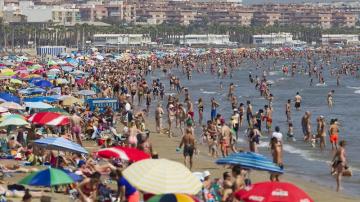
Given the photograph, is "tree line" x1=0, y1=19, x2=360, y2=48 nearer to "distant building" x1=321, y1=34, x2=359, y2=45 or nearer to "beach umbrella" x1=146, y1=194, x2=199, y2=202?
"distant building" x1=321, y1=34, x2=359, y2=45

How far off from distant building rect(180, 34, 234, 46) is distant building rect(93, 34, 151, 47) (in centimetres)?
1376

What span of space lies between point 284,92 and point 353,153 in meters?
30.1

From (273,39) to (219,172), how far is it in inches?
5703

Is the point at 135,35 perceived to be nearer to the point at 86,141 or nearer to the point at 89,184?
the point at 86,141

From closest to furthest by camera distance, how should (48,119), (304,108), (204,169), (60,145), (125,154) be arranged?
(125,154)
(60,145)
(204,169)
(48,119)
(304,108)

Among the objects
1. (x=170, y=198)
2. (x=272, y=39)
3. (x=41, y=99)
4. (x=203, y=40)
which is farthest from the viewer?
(x=272, y=39)

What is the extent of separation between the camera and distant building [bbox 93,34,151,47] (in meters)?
134

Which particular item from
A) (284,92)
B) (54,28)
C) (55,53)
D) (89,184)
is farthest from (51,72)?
(54,28)

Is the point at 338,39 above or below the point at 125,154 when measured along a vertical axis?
below

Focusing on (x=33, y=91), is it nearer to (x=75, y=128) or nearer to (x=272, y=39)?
(x=75, y=128)

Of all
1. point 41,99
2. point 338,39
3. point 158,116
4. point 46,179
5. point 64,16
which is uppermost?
point 46,179

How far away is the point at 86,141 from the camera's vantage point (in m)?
21.6

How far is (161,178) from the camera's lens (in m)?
10.2

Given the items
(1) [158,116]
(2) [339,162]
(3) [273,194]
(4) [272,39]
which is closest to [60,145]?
(2) [339,162]
